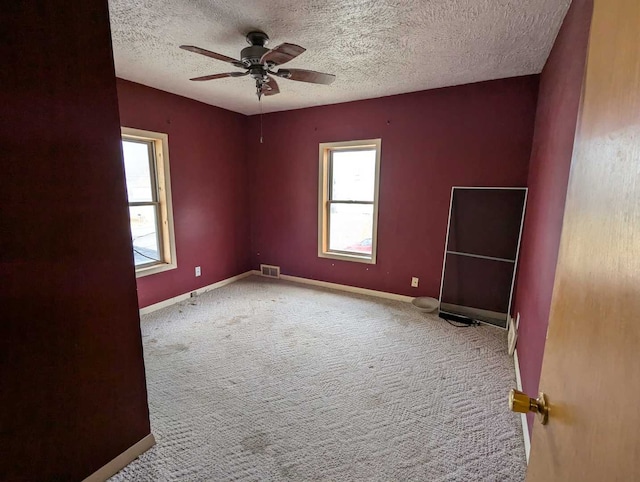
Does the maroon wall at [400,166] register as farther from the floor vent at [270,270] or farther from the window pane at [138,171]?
the window pane at [138,171]

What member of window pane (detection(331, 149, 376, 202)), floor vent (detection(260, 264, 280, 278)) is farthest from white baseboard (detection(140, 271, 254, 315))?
window pane (detection(331, 149, 376, 202))

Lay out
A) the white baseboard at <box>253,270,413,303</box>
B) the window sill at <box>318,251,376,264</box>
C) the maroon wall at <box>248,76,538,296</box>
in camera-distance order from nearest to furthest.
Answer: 1. the maroon wall at <box>248,76,538,296</box>
2. the white baseboard at <box>253,270,413,303</box>
3. the window sill at <box>318,251,376,264</box>

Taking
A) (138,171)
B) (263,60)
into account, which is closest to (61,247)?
(263,60)

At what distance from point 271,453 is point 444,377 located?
1331mm

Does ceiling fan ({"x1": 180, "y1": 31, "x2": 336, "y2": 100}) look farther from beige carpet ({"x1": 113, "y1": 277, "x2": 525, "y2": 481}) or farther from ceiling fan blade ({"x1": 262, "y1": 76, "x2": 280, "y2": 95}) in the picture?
beige carpet ({"x1": 113, "y1": 277, "x2": 525, "y2": 481})

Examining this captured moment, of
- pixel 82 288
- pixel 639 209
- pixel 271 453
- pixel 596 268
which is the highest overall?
pixel 639 209

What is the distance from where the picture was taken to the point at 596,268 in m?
0.55

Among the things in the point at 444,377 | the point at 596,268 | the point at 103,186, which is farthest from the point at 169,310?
the point at 596,268

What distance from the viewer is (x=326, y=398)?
2043 millimetres

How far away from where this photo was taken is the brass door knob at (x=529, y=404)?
740mm

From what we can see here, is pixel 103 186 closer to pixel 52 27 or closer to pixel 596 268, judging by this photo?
pixel 52 27

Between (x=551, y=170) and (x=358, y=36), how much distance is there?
150 cm

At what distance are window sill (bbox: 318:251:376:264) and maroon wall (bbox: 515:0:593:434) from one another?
186 cm

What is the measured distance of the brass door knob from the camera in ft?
2.43
